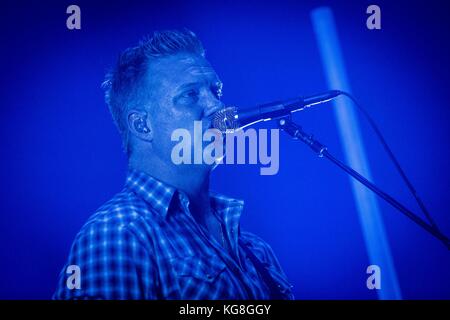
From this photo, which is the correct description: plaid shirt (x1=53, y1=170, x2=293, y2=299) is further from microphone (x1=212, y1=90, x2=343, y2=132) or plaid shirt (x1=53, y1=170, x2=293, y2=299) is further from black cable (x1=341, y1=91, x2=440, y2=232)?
black cable (x1=341, y1=91, x2=440, y2=232)

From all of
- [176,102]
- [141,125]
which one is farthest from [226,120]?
[141,125]

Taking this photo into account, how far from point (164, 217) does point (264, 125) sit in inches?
24.4

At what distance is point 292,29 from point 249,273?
1142 mm

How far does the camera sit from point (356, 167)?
1.96 meters

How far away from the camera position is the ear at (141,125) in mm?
1851

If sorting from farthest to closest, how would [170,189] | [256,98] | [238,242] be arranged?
1. [256,98]
2. [238,242]
3. [170,189]

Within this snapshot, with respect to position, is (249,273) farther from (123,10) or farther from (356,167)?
(123,10)

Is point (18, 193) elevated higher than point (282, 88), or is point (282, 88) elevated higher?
point (282, 88)

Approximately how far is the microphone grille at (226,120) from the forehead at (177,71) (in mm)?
234

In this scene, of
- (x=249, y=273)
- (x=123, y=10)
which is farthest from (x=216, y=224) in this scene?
(x=123, y=10)

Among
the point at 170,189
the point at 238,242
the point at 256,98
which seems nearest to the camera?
the point at 170,189

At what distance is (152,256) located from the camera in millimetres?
1558

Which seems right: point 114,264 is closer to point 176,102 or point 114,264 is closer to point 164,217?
point 164,217

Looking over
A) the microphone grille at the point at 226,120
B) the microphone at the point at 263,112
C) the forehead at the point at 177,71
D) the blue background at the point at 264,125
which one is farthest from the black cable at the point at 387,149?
the forehead at the point at 177,71
